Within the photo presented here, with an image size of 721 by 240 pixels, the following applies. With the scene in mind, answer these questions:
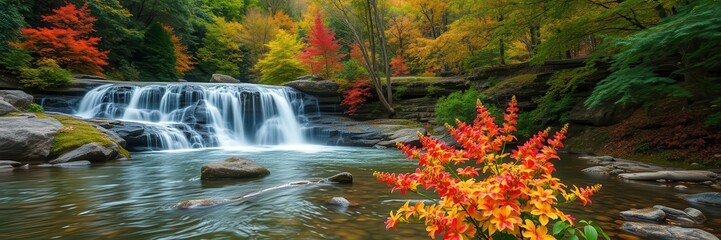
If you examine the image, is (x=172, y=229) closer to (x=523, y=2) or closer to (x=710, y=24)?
(x=710, y=24)

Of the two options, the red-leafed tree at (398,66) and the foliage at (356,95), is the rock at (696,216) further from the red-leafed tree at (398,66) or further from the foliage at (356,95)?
the red-leafed tree at (398,66)

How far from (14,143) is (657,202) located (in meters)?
15.5

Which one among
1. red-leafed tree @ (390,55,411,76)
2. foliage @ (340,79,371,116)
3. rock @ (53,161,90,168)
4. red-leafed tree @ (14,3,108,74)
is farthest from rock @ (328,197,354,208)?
red-leafed tree @ (390,55,411,76)

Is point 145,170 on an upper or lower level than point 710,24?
lower

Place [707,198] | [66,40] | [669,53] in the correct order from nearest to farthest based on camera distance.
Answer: [707,198]
[669,53]
[66,40]

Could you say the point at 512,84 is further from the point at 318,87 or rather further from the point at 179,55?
the point at 179,55

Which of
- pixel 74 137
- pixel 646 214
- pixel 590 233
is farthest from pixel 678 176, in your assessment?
pixel 74 137

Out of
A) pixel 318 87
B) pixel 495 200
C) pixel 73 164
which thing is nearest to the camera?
pixel 495 200

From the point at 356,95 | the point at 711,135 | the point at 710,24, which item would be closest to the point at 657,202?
the point at 710,24

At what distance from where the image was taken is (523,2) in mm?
13305

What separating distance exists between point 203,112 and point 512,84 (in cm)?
1650

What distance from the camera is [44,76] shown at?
1825 centimetres

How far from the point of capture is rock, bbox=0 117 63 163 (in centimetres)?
1032

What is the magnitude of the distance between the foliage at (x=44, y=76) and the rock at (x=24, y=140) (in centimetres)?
846
